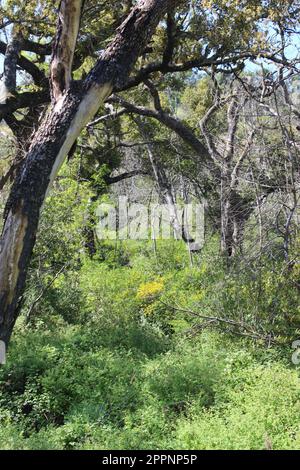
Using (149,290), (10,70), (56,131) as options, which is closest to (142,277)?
(149,290)

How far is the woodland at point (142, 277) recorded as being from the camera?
566 centimetres

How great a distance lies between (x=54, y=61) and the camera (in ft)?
20.3

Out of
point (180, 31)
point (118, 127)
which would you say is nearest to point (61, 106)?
point (180, 31)

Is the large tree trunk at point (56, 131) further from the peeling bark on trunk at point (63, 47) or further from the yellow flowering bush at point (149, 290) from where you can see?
the yellow flowering bush at point (149, 290)

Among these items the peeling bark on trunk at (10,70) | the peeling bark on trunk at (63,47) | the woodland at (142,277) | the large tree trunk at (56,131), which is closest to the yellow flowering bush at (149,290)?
the woodland at (142,277)

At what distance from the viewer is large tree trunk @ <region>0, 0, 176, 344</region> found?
18.6 ft

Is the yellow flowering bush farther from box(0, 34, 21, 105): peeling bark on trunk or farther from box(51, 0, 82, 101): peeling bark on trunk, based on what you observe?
box(51, 0, 82, 101): peeling bark on trunk

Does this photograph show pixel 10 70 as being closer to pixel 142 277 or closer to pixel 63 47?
pixel 63 47

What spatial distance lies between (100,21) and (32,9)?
5.22 ft

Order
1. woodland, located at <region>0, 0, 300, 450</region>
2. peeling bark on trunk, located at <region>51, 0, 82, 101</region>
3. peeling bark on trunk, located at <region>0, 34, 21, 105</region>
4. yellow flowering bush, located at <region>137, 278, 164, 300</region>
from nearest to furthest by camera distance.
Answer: woodland, located at <region>0, 0, 300, 450</region> → peeling bark on trunk, located at <region>51, 0, 82, 101</region> → peeling bark on trunk, located at <region>0, 34, 21, 105</region> → yellow flowering bush, located at <region>137, 278, 164, 300</region>

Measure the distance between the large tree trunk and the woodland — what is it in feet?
0.05

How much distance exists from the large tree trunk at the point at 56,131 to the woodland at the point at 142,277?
0.05 ft

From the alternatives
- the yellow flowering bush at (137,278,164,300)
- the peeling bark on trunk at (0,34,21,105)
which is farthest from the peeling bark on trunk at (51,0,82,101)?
the yellow flowering bush at (137,278,164,300)
